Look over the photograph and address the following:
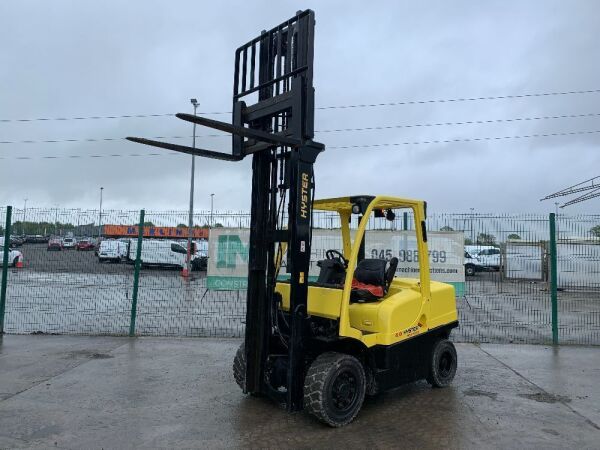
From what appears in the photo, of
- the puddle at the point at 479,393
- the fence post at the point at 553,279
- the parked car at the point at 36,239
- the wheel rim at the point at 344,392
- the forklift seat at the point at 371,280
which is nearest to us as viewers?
the wheel rim at the point at 344,392

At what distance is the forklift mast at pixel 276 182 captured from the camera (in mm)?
5159

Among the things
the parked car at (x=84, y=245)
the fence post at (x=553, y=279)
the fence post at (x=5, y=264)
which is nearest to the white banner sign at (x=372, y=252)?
the fence post at (x=553, y=279)

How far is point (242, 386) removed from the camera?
5.80 m

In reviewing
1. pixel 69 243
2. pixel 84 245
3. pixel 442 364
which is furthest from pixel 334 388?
pixel 69 243

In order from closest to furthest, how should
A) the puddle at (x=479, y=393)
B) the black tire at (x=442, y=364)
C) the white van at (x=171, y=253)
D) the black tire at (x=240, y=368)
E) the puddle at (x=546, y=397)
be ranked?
the black tire at (x=240, y=368) < the puddle at (x=546, y=397) < the puddle at (x=479, y=393) < the black tire at (x=442, y=364) < the white van at (x=171, y=253)

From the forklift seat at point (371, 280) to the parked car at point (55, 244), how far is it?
690cm

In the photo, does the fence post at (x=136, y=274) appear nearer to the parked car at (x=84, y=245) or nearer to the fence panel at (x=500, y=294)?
the parked car at (x=84, y=245)

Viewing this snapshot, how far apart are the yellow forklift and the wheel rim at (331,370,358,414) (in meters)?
0.01

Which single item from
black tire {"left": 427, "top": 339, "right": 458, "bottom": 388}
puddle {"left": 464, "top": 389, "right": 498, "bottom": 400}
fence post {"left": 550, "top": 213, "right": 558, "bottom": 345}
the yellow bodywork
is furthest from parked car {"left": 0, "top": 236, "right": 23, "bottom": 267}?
fence post {"left": 550, "top": 213, "right": 558, "bottom": 345}

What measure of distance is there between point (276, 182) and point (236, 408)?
2604 millimetres

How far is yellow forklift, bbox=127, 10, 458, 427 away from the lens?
16.8 ft

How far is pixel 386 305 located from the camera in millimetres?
5523

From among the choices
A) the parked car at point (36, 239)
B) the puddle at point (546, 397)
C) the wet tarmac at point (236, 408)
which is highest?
the parked car at point (36, 239)

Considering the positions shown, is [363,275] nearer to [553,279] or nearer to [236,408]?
[236,408]
